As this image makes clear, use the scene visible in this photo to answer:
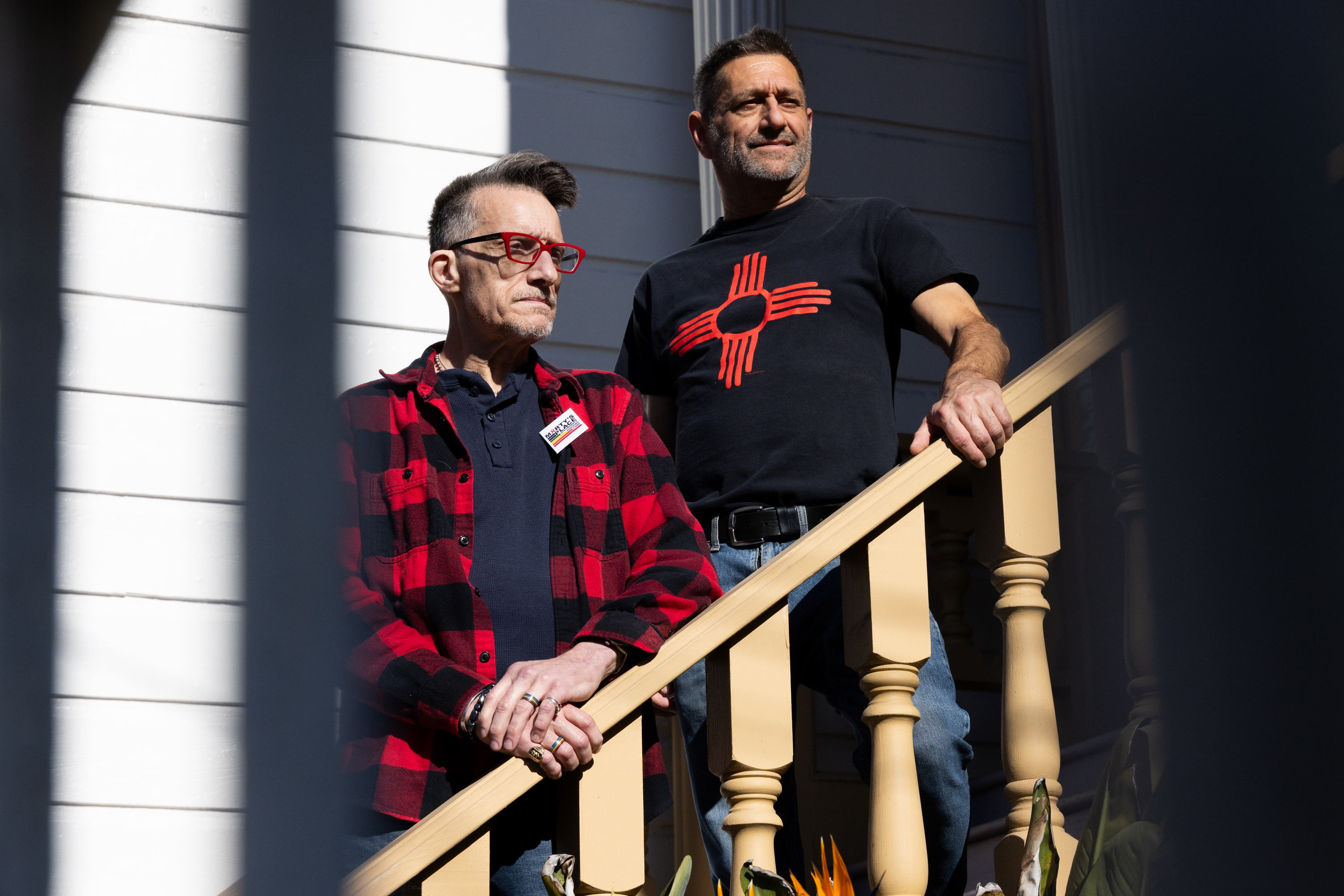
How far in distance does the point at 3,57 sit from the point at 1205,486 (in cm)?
137

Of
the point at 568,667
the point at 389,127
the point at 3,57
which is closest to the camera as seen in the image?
the point at 3,57

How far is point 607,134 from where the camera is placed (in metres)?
3.58

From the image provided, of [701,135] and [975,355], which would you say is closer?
[975,355]

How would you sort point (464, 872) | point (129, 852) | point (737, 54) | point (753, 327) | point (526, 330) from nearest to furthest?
point (464, 872) → point (526, 330) → point (753, 327) → point (737, 54) → point (129, 852)

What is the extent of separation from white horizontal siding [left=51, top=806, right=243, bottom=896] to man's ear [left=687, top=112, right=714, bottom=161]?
5.82 ft

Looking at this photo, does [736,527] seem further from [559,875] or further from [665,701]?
[559,875]

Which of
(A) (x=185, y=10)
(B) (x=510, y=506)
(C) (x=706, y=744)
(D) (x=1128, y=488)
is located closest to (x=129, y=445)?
(A) (x=185, y=10)

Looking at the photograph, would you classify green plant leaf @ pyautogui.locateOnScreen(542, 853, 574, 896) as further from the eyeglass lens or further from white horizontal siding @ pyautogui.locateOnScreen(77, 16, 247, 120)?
white horizontal siding @ pyautogui.locateOnScreen(77, 16, 247, 120)

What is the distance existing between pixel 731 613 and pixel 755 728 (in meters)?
0.16

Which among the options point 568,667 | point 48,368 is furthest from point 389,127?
point 48,368

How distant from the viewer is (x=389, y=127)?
134 inches

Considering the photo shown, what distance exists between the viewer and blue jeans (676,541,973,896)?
1947 mm

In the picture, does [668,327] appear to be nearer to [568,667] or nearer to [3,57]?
[568,667]

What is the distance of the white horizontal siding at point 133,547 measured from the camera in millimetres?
2920
